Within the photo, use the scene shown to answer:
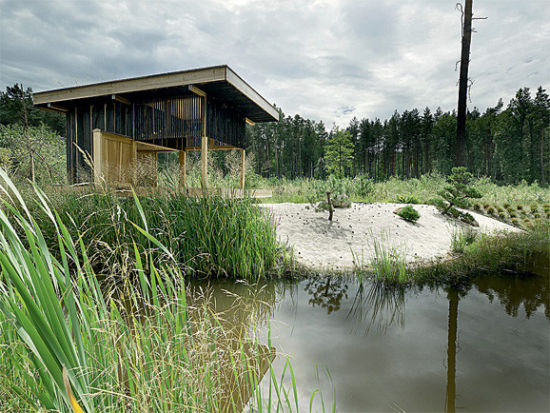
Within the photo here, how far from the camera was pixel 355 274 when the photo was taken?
12.8ft

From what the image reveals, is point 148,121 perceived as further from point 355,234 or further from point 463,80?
point 463,80

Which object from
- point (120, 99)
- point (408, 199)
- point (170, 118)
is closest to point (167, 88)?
point (170, 118)

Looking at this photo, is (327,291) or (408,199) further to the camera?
(408,199)

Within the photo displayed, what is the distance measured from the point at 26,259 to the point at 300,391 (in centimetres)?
173

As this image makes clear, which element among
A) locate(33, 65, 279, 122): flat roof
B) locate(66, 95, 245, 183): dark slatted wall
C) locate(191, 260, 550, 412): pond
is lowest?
locate(191, 260, 550, 412): pond

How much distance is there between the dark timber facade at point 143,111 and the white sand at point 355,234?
3276 mm

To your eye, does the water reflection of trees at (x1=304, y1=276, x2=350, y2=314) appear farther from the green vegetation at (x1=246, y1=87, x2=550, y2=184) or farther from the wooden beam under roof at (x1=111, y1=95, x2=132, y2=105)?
the green vegetation at (x1=246, y1=87, x2=550, y2=184)

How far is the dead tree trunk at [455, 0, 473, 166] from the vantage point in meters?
8.33

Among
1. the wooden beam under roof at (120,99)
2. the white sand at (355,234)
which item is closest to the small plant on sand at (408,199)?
the white sand at (355,234)

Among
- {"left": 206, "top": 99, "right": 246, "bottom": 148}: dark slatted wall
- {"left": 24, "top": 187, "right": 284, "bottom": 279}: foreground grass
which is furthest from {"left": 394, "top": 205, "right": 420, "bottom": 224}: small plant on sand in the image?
{"left": 206, "top": 99, "right": 246, "bottom": 148}: dark slatted wall

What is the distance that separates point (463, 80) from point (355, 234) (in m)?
7.37

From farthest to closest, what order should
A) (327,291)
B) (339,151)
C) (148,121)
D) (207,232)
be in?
(339,151), (148,121), (207,232), (327,291)

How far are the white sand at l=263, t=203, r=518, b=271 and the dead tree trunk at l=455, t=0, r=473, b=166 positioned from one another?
94.5 inches

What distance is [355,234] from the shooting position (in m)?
5.70
